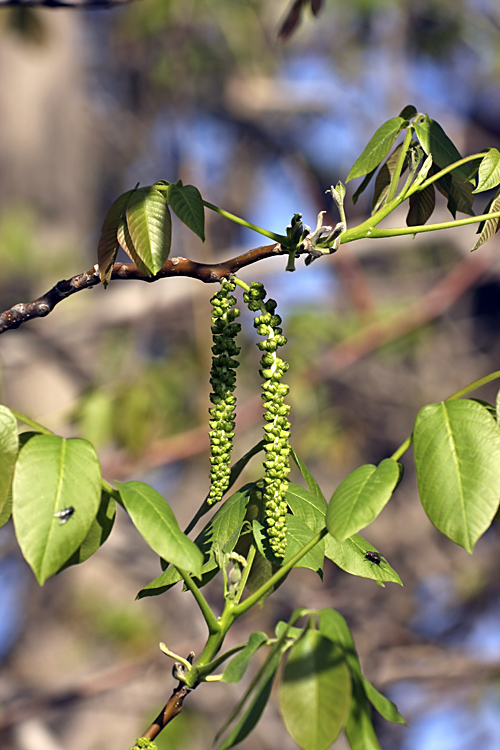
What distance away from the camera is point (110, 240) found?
0.81 m

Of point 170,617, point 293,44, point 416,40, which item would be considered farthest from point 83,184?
point 170,617

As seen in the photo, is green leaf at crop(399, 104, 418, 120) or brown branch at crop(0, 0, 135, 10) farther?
brown branch at crop(0, 0, 135, 10)

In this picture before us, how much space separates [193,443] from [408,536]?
2463 mm

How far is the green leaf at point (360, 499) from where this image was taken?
0.63 meters

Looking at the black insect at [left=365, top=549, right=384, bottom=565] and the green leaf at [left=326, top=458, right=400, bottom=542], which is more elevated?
the green leaf at [left=326, top=458, right=400, bottom=542]

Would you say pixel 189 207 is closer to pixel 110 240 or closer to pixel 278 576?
pixel 110 240

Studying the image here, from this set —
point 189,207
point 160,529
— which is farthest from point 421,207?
point 160,529

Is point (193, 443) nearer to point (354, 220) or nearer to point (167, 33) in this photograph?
point (354, 220)

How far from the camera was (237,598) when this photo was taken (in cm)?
76

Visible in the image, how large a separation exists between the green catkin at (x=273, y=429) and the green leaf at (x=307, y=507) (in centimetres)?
7

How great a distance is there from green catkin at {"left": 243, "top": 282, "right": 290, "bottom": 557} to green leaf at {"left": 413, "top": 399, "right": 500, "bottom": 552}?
5.9 inches

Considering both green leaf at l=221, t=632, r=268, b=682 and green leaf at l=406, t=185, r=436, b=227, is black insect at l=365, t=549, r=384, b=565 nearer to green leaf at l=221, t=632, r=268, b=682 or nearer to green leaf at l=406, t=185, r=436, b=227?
green leaf at l=221, t=632, r=268, b=682

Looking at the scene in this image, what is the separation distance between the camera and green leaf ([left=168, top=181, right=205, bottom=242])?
2.43 feet

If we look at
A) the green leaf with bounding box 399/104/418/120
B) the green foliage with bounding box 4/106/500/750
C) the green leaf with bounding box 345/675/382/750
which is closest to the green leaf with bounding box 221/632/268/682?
the green foliage with bounding box 4/106/500/750
